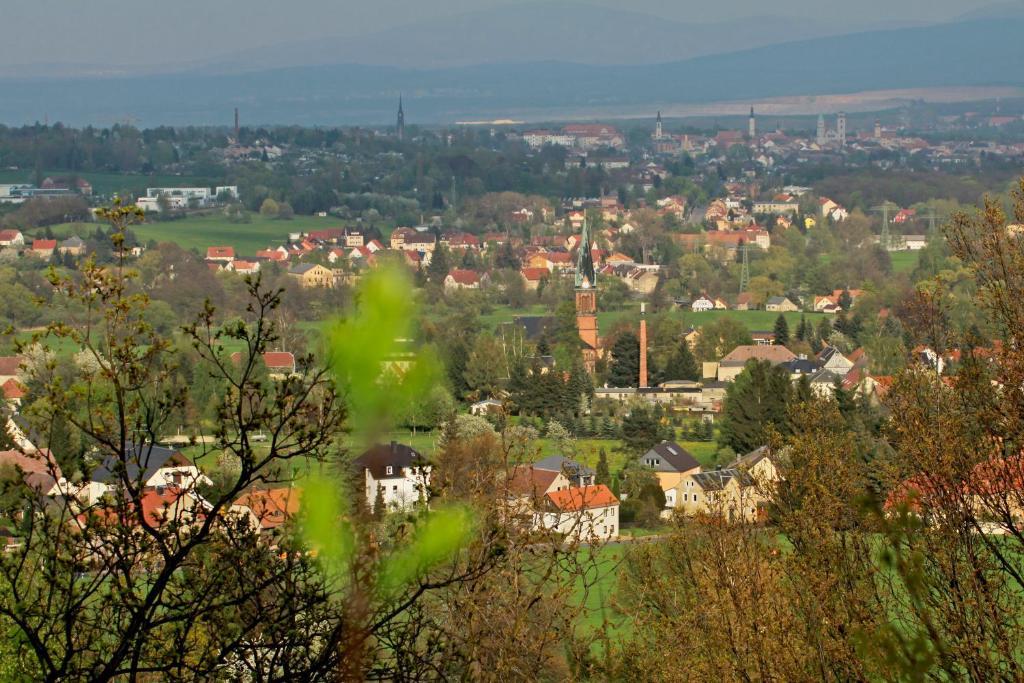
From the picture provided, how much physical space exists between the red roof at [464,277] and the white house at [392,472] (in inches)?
1967

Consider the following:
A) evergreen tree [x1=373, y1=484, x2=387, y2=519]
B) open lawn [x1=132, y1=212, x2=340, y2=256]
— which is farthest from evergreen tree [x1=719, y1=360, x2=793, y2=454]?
open lawn [x1=132, y1=212, x2=340, y2=256]

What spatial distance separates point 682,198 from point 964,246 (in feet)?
281

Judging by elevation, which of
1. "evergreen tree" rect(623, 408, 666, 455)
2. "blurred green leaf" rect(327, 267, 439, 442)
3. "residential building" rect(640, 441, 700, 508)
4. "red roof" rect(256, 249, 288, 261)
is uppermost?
"blurred green leaf" rect(327, 267, 439, 442)

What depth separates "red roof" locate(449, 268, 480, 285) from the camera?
54.8m

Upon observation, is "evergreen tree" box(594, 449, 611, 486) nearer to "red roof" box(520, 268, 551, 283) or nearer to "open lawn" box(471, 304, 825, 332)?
"open lawn" box(471, 304, 825, 332)

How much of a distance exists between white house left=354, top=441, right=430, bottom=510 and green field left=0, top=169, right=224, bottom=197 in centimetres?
7906

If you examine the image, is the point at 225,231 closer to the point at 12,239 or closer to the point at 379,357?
the point at 12,239

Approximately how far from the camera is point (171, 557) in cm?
401

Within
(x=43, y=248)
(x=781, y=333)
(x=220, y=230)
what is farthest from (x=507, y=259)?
(x=781, y=333)

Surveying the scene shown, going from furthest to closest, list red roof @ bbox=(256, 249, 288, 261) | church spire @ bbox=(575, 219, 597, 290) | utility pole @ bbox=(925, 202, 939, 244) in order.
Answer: utility pole @ bbox=(925, 202, 939, 244) < red roof @ bbox=(256, 249, 288, 261) < church spire @ bbox=(575, 219, 597, 290)

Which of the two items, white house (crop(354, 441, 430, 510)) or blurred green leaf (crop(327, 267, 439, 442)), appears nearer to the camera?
blurred green leaf (crop(327, 267, 439, 442))

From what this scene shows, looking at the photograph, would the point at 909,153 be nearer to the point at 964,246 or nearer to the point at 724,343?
the point at 724,343

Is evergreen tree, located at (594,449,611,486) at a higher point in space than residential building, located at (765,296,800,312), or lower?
higher

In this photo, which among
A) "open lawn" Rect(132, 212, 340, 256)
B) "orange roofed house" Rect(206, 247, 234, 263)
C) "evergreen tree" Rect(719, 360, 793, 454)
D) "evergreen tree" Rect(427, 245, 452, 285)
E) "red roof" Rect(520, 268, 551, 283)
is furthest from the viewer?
"open lawn" Rect(132, 212, 340, 256)
